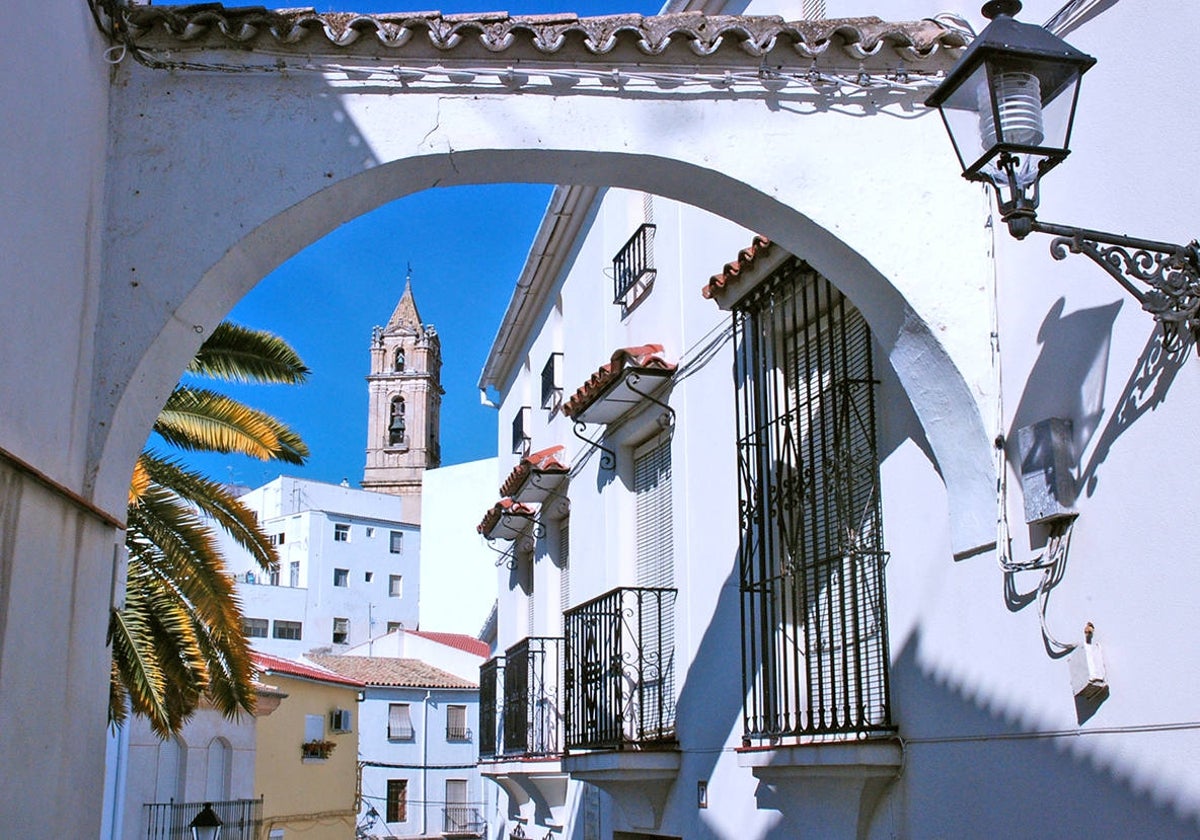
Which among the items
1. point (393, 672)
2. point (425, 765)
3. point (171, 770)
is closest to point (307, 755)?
point (171, 770)

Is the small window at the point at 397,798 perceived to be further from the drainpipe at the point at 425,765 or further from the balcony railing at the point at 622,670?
the balcony railing at the point at 622,670

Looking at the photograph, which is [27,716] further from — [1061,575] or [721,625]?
[721,625]

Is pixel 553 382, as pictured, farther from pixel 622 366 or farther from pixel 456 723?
pixel 456 723

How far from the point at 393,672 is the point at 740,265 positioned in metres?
36.3

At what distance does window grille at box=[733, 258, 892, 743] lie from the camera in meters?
6.47

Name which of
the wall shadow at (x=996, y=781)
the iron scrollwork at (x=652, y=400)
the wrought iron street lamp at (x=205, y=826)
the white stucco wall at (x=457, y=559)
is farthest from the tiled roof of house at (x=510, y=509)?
the white stucco wall at (x=457, y=559)

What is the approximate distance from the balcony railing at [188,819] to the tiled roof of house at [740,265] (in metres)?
16.6

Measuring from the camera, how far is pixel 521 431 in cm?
1706

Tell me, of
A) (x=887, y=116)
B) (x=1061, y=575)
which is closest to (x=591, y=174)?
(x=887, y=116)

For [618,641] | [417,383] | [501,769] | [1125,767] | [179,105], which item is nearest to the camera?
[1125,767]

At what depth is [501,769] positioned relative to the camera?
44.5ft

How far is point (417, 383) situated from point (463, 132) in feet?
272

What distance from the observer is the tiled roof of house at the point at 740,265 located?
7367 mm

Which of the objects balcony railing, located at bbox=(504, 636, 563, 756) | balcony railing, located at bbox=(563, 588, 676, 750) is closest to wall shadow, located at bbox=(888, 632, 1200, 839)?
balcony railing, located at bbox=(563, 588, 676, 750)
